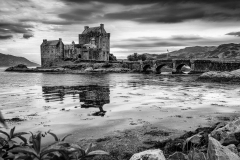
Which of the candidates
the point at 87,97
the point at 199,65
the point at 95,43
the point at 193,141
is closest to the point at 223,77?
the point at 87,97

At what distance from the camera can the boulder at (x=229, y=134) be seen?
6.29m

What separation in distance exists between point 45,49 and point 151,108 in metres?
94.7

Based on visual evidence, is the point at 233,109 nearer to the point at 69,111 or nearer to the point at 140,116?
the point at 140,116

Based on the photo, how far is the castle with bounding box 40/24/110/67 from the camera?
97812 mm

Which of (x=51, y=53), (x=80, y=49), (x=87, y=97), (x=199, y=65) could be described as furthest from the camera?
(x=80, y=49)

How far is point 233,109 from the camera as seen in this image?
14.1 metres

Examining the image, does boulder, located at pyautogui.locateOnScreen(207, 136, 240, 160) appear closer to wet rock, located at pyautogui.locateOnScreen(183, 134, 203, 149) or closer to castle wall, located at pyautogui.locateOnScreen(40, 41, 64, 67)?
wet rock, located at pyautogui.locateOnScreen(183, 134, 203, 149)

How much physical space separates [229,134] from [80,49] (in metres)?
97.5

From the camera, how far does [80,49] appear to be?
100m

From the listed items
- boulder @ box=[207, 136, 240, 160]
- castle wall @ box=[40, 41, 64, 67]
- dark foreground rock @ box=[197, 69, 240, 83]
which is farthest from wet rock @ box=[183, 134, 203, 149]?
castle wall @ box=[40, 41, 64, 67]

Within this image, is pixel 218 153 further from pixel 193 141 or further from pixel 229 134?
pixel 193 141

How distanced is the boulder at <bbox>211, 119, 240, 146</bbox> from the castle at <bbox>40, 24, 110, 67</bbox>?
301 feet

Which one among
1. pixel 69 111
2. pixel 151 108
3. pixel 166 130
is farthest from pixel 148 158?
pixel 151 108

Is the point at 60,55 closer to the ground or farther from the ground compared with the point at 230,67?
farther from the ground
